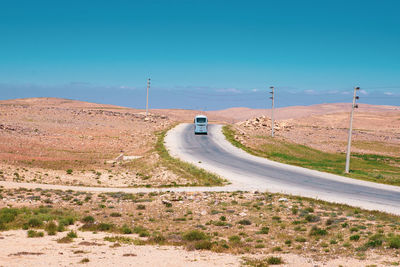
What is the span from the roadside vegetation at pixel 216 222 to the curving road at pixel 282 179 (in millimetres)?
3232

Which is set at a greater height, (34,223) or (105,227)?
(34,223)

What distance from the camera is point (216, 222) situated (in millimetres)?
20625

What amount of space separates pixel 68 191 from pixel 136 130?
5084 centimetres

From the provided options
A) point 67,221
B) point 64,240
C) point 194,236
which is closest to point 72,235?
point 64,240

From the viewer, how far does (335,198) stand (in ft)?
88.6

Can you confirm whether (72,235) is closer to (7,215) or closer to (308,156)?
(7,215)

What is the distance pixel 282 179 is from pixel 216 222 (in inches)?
606

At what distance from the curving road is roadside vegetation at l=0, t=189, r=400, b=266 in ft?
10.6

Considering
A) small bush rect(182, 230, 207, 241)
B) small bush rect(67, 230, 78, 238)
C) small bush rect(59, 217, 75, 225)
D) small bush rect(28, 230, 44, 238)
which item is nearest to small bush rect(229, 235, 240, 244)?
small bush rect(182, 230, 207, 241)

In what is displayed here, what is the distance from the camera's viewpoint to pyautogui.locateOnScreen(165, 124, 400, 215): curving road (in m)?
27.3

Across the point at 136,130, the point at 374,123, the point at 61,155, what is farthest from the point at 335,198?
the point at 374,123

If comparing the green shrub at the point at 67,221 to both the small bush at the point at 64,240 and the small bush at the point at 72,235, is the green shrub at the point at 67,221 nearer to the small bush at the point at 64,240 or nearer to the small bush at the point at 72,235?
the small bush at the point at 72,235

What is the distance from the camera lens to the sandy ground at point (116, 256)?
45.8 ft

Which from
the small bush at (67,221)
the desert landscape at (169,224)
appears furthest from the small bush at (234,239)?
the small bush at (67,221)
